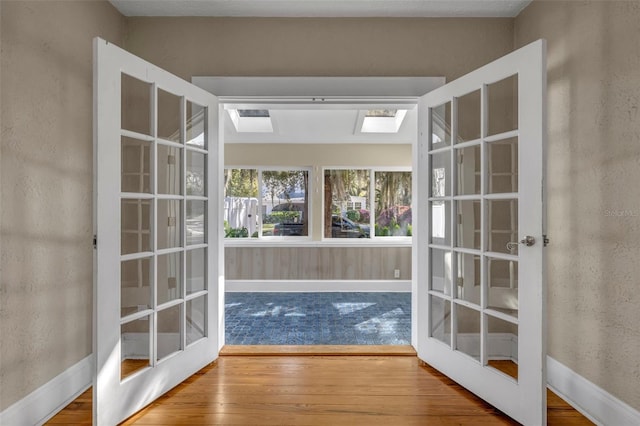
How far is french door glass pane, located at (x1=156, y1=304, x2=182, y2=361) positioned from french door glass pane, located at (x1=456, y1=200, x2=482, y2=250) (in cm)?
187

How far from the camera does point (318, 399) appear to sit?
6.81 feet

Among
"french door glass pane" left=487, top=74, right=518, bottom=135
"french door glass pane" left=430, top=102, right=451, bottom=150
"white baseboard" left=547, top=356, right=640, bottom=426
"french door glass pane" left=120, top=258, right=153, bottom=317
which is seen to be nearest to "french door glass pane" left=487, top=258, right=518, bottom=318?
"white baseboard" left=547, top=356, right=640, bottom=426

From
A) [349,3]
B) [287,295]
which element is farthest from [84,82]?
[287,295]

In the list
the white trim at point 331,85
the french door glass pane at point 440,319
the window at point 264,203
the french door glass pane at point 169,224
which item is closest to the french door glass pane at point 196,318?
the french door glass pane at point 169,224

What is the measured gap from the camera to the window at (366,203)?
5223mm

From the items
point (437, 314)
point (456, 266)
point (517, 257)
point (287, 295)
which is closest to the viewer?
point (517, 257)

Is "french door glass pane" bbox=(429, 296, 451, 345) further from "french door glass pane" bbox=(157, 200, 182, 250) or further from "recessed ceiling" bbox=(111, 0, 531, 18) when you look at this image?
"recessed ceiling" bbox=(111, 0, 531, 18)

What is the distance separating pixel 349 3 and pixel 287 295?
3.46m

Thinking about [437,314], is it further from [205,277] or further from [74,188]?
[74,188]

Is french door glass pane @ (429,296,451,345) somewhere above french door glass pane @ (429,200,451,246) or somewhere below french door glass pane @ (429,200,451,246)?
below

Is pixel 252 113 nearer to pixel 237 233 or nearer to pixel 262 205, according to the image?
pixel 262 205

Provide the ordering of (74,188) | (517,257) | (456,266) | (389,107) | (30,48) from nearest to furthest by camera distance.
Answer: (30,48)
(517,257)
(74,188)
(456,266)
(389,107)

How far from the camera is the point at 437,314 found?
8.11 ft

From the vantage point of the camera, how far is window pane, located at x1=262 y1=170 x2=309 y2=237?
17.1ft
